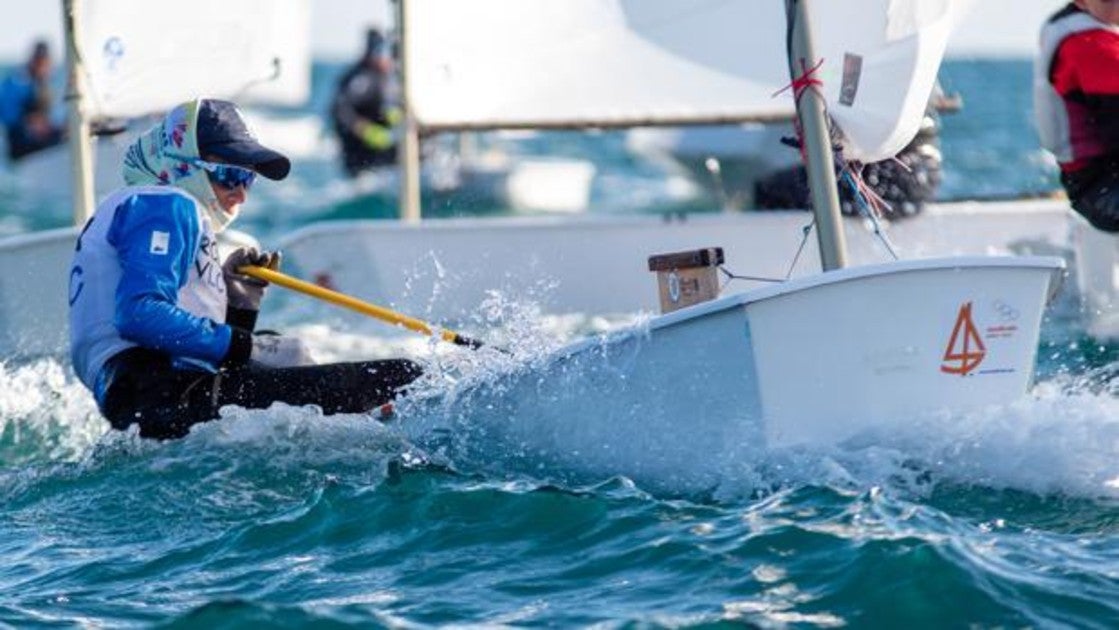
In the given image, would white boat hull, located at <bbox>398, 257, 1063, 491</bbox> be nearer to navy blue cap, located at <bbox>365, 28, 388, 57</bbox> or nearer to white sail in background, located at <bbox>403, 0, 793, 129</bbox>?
white sail in background, located at <bbox>403, 0, 793, 129</bbox>

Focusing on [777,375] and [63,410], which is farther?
[63,410]

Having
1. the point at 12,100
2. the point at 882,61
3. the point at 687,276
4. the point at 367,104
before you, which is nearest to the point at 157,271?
the point at 687,276

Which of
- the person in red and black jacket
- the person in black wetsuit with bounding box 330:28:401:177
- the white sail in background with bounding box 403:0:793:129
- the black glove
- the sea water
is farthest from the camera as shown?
the person in black wetsuit with bounding box 330:28:401:177

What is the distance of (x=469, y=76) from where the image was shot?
9.93 metres

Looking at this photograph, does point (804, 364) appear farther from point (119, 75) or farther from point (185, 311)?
point (119, 75)

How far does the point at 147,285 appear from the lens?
19.1ft

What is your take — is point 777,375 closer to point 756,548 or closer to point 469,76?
point 756,548

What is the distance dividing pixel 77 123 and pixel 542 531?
172 inches

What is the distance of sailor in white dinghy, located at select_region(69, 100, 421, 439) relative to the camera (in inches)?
232

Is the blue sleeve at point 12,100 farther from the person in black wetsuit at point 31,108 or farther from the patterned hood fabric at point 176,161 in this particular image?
the patterned hood fabric at point 176,161

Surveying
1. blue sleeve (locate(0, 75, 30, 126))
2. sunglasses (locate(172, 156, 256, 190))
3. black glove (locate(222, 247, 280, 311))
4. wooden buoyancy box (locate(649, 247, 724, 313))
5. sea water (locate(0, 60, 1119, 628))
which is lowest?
sea water (locate(0, 60, 1119, 628))

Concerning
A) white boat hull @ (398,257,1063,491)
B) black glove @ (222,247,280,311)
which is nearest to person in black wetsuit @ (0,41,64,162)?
black glove @ (222,247,280,311)

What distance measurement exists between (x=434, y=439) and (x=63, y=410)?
2.08 meters

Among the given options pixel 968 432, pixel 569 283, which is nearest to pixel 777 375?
pixel 968 432
